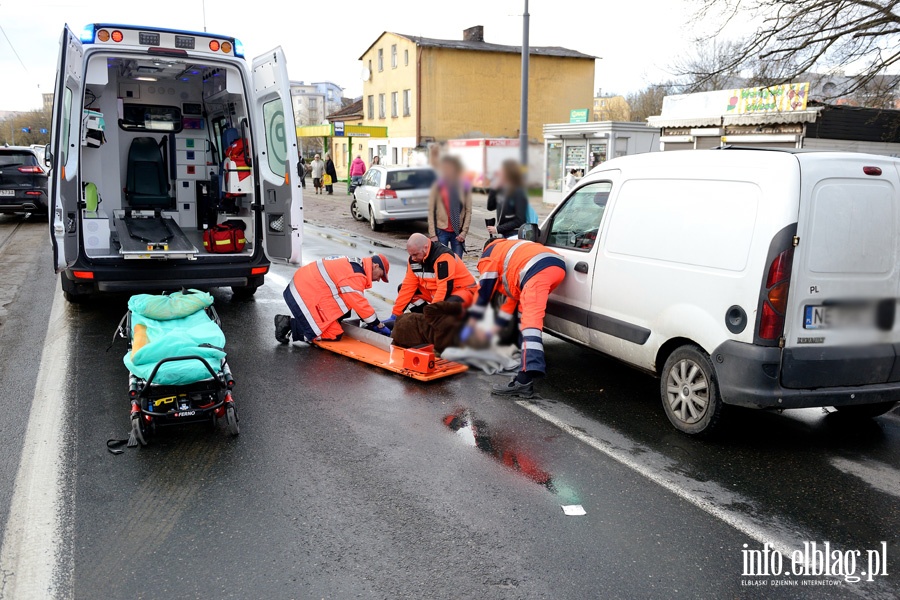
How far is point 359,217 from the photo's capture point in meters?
18.6

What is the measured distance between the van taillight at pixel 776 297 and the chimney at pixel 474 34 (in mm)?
2897

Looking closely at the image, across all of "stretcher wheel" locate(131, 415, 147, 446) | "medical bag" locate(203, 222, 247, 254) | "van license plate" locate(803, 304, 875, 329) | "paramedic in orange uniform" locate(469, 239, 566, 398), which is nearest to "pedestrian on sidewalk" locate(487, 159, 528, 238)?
"paramedic in orange uniform" locate(469, 239, 566, 398)

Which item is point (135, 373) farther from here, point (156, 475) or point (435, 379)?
point (435, 379)

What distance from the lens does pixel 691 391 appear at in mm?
5102

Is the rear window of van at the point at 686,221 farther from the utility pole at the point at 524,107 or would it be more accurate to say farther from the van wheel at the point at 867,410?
the utility pole at the point at 524,107

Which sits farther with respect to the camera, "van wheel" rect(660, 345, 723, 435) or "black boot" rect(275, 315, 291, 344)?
"black boot" rect(275, 315, 291, 344)

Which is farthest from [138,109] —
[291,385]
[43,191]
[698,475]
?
[43,191]

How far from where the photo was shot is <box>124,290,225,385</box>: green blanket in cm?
490

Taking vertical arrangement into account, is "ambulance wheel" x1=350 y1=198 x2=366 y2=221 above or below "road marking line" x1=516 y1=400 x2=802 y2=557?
above

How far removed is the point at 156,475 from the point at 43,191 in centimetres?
1701

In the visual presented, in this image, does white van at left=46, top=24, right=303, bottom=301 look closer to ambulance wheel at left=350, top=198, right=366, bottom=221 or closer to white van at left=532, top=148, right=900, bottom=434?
white van at left=532, top=148, right=900, bottom=434

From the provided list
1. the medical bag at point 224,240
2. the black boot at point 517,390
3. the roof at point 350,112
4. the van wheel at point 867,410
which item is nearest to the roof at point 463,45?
the roof at point 350,112

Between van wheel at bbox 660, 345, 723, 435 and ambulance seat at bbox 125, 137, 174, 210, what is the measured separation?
7.86 metres

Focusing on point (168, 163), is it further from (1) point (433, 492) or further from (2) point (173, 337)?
(1) point (433, 492)
